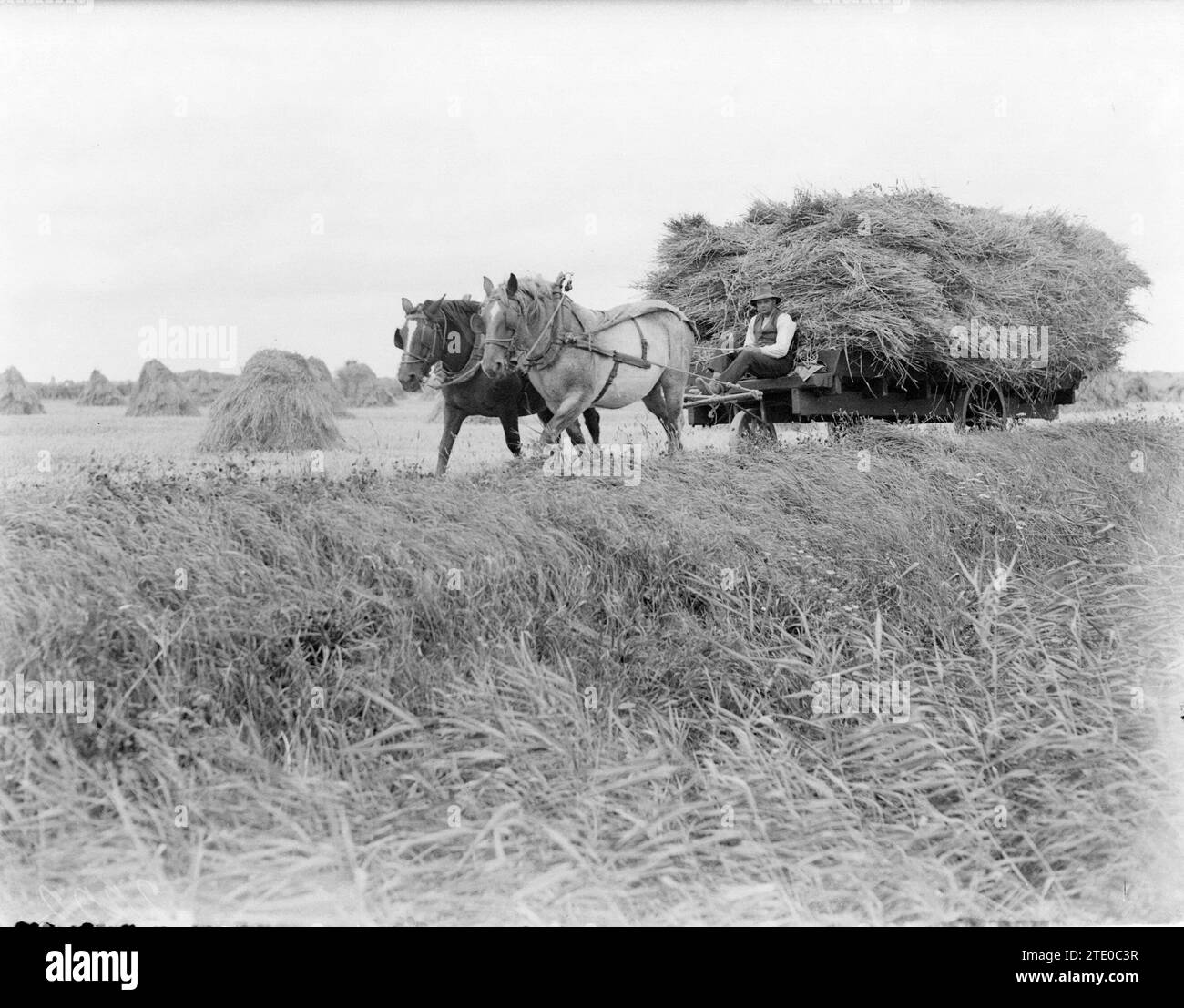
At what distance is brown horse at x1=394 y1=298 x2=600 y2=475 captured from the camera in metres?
7.79

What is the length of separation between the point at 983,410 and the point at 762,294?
11.5 ft

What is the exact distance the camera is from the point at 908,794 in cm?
348

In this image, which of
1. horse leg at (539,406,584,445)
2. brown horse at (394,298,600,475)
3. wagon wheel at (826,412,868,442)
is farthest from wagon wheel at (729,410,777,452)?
brown horse at (394,298,600,475)

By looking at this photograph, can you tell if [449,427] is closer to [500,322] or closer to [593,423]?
[500,322]

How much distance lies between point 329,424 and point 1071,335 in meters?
8.44

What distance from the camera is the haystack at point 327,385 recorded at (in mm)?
12742

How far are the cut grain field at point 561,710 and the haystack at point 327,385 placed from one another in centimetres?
660

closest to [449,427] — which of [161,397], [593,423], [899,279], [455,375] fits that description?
[455,375]

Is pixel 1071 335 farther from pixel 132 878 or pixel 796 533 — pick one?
pixel 132 878

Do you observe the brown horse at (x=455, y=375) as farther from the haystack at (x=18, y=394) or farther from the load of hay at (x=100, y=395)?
the load of hay at (x=100, y=395)

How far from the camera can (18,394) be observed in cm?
1603

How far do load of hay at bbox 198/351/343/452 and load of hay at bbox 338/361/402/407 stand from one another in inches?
339

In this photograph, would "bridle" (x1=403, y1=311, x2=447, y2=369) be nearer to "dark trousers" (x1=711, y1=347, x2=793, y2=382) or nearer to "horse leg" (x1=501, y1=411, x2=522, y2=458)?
"horse leg" (x1=501, y1=411, x2=522, y2=458)
